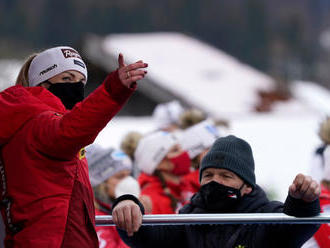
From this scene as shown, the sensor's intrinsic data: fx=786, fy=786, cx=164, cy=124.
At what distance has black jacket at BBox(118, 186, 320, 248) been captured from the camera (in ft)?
9.80

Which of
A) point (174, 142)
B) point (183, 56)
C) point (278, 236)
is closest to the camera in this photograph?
point (278, 236)

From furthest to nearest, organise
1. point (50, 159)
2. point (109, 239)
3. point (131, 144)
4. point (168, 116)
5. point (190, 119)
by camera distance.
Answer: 1. point (168, 116)
2. point (190, 119)
3. point (131, 144)
4. point (109, 239)
5. point (50, 159)

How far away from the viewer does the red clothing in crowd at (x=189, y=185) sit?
504 cm

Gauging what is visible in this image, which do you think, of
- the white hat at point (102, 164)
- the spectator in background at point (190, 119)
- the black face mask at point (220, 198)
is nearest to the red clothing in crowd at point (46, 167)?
the black face mask at point (220, 198)

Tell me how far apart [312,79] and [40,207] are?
68.2m

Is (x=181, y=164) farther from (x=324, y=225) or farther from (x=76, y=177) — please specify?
(x=76, y=177)

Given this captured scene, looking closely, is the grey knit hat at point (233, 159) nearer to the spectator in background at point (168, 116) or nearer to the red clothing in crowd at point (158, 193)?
the red clothing in crowd at point (158, 193)

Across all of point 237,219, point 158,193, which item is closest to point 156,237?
point 237,219

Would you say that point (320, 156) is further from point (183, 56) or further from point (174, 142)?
point (183, 56)

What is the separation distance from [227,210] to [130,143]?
10.6 ft

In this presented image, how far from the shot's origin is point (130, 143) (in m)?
6.34

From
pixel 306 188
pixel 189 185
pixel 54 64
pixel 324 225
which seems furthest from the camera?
pixel 189 185

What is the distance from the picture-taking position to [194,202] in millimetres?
3234

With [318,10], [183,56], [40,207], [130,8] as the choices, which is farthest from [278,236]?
[318,10]
